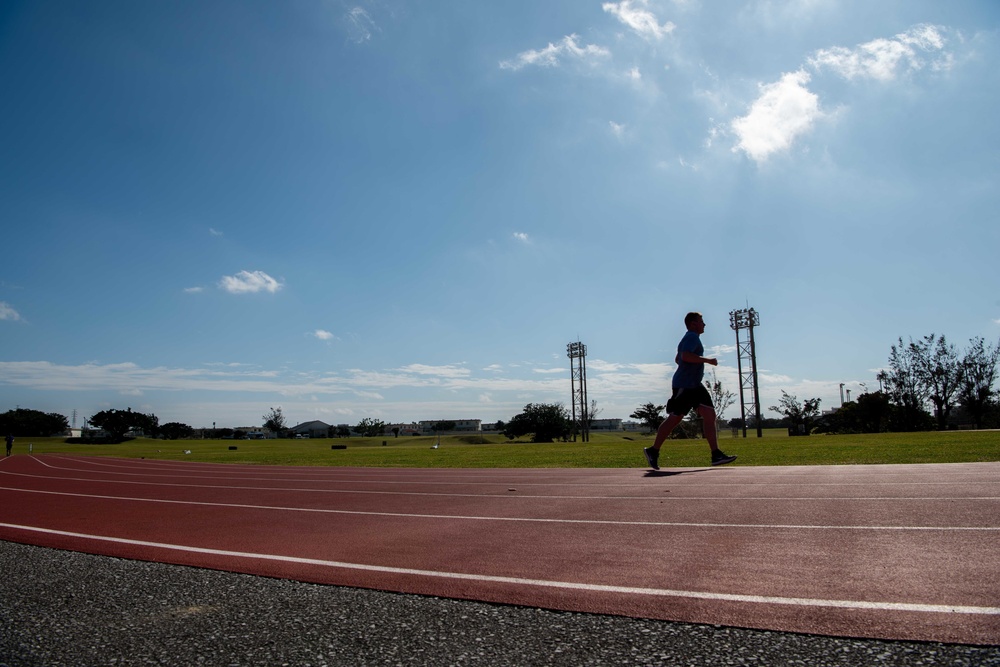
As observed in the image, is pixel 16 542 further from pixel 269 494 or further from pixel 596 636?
pixel 596 636

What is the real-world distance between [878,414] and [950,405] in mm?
7191

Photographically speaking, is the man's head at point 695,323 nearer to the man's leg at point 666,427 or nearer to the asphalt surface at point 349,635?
the man's leg at point 666,427

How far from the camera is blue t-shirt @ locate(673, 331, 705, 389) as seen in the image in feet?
29.2

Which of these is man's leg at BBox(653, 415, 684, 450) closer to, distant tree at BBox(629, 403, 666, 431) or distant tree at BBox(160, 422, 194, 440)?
distant tree at BBox(629, 403, 666, 431)

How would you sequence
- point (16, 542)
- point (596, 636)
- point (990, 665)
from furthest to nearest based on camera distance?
point (16, 542)
point (596, 636)
point (990, 665)

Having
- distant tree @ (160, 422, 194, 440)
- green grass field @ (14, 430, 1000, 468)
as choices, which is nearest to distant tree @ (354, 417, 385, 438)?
distant tree @ (160, 422, 194, 440)

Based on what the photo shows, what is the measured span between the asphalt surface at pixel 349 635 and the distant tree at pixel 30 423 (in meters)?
147

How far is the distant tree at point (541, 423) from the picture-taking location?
3585 inches

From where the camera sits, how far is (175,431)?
489 feet

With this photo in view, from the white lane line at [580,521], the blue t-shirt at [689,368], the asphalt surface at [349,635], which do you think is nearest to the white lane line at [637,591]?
the asphalt surface at [349,635]

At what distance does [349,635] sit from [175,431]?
167969mm

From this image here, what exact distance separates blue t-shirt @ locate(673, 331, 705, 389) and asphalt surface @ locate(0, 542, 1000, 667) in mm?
6625

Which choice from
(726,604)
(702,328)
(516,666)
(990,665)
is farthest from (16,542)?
(702,328)

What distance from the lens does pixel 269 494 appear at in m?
9.02
